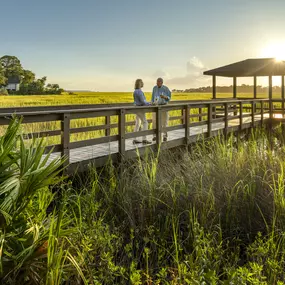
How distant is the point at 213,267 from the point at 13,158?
2.01 meters

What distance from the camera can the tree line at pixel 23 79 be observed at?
66562mm

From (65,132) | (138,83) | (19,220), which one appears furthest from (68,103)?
(19,220)

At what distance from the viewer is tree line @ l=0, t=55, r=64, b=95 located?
66562 millimetres

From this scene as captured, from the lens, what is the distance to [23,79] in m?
79.8

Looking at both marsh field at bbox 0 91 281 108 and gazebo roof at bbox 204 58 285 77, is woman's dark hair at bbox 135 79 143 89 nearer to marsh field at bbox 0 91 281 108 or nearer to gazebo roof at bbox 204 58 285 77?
gazebo roof at bbox 204 58 285 77

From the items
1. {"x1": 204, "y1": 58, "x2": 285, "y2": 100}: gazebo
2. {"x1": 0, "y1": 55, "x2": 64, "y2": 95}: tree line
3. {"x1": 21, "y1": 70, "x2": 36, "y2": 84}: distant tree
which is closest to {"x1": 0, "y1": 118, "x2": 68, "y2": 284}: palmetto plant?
{"x1": 204, "y1": 58, "x2": 285, "y2": 100}: gazebo

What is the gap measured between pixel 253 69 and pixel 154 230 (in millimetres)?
16837

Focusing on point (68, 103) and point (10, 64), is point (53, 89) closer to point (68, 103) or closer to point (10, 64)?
point (10, 64)

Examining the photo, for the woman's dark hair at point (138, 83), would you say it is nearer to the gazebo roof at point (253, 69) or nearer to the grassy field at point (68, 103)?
the grassy field at point (68, 103)

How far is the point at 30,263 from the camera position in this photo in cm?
371

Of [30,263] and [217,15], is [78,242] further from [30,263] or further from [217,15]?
[217,15]

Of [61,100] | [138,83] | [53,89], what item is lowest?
[138,83]

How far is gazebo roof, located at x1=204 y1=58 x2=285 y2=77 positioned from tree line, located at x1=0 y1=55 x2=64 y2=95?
4756cm

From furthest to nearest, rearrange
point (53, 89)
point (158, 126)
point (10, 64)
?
point (10, 64) < point (53, 89) < point (158, 126)
